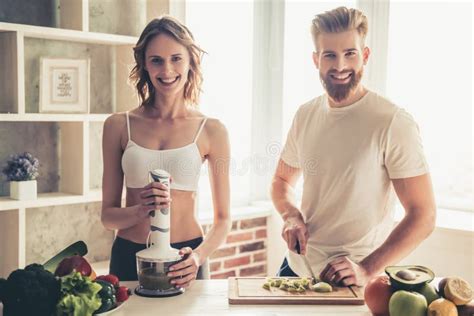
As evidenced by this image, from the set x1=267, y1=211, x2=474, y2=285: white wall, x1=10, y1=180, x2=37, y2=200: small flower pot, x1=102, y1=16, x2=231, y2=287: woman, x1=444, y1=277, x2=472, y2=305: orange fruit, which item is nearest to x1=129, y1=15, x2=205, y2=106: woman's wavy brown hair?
x1=102, y1=16, x2=231, y2=287: woman

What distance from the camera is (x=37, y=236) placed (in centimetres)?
305

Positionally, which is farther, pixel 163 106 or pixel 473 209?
pixel 473 209

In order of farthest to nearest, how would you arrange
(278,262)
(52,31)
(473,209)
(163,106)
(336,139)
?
(278,262) → (473,209) → (52,31) → (163,106) → (336,139)

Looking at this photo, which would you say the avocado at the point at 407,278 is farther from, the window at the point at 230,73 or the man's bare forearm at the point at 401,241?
the window at the point at 230,73

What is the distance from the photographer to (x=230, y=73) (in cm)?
382

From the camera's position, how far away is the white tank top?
229 cm

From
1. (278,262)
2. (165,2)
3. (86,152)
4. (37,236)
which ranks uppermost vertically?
(165,2)

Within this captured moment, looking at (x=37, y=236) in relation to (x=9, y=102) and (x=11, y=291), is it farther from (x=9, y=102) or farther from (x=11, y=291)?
(x=11, y=291)

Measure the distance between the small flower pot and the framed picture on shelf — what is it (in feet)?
1.17

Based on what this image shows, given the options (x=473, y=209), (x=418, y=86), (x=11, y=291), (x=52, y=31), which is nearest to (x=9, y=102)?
(x=52, y=31)

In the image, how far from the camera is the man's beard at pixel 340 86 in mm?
2209

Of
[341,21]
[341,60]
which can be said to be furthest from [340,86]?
[341,21]

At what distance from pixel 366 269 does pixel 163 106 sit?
0.97m

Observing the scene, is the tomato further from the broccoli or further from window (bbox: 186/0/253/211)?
window (bbox: 186/0/253/211)
